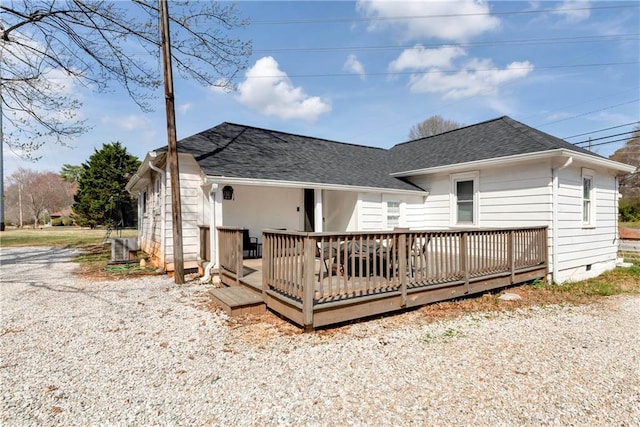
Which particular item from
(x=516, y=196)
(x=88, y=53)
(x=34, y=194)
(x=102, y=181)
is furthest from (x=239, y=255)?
(x=34, y=194)

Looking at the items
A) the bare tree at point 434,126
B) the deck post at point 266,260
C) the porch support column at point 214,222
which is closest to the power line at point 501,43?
the porch support column at point 214,222

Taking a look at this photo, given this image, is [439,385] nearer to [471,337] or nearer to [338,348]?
[338,348]

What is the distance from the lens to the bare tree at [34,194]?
38.2m

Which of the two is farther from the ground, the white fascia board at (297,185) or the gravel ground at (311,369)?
the white fascia board at (297,185)

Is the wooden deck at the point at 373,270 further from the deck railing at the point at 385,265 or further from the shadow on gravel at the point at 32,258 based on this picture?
the shadow on gravel at the point at 32,258

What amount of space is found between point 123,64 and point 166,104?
349 centimetres

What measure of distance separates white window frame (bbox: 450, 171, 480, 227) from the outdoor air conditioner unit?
9729 mm

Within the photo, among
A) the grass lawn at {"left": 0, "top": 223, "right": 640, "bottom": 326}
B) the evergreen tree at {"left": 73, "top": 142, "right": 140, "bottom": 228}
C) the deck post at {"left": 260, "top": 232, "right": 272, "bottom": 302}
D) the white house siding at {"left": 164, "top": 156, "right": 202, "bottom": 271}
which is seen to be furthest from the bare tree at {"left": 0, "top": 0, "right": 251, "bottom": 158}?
the evergreen tree at {"left": 73, "top": 142, "right": 140, "bottom": 228}

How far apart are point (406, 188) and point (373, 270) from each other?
5.78 meters

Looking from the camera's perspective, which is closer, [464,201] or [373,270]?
[373,270]

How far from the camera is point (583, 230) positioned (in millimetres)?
7988

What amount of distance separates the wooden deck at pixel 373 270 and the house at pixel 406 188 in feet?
3.94

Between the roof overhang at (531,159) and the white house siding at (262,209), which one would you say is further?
the white house siding at (262,209)

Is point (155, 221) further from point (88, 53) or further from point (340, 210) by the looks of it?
point (340, 210)
